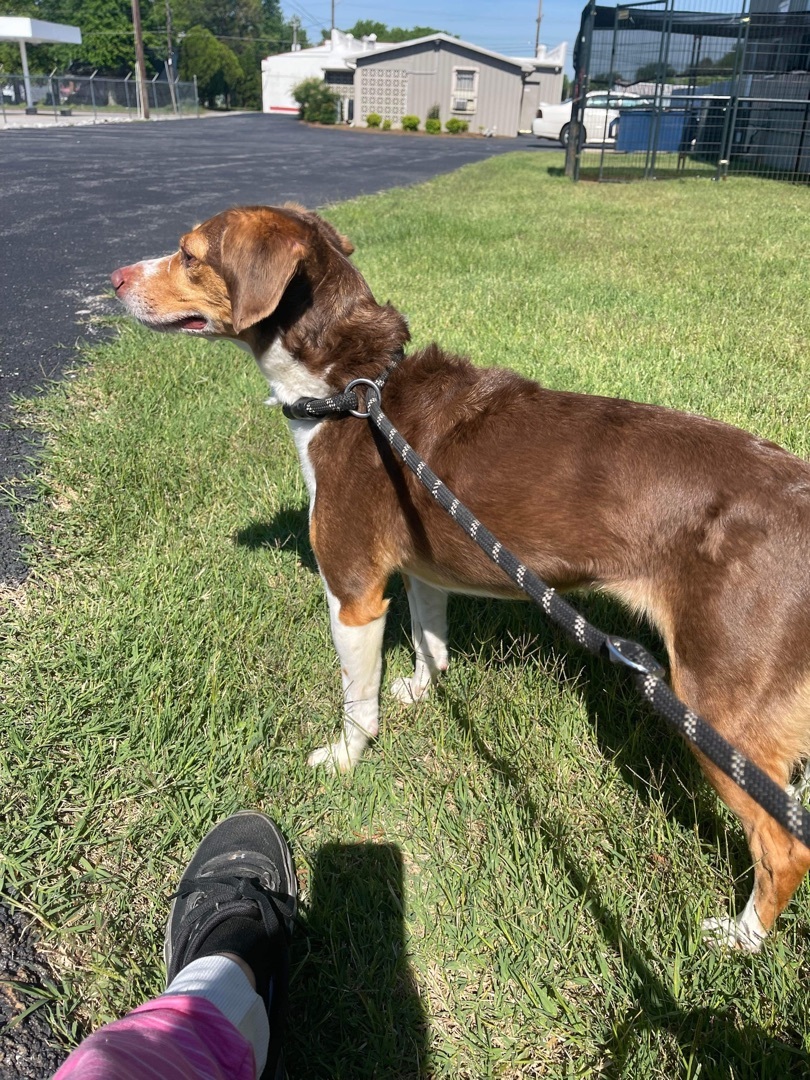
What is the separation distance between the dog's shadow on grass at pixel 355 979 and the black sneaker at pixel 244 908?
0.10m

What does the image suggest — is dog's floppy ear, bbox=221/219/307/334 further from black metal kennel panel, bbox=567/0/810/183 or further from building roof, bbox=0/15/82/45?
building roof, bbox=0/15/82/45

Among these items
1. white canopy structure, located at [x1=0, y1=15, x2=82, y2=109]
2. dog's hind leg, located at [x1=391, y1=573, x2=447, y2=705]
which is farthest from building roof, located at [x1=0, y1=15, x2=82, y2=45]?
dog's hind leg, located at [x1=391, y1=573, x2=447, y2=705]

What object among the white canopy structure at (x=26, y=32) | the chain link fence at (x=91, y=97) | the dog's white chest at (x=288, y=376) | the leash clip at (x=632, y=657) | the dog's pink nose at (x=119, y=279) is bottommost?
the leash clip at (x=632, y=657)

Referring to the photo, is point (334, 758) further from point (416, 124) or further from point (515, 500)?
point (416, 124)

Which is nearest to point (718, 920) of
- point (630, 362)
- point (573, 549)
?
point (573, 549)

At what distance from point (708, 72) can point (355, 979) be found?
22.8 metres

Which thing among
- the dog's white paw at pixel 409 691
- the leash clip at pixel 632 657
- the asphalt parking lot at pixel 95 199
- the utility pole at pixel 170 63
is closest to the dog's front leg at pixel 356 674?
the dog's white paw at pixel 409 691

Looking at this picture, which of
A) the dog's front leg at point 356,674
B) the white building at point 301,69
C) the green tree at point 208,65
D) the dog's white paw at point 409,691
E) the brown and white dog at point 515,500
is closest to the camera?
the brown and white dog at point 515,500

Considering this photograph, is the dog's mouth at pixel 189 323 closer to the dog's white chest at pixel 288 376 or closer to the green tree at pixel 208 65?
the dog's white chest at pixel 288 376

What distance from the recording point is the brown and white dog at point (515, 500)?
1.91 m

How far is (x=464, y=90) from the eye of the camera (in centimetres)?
5412

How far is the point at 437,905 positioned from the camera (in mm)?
2176

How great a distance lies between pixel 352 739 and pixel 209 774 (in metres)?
0.52

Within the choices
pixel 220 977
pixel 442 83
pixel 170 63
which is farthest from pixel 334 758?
pixel 170 63
